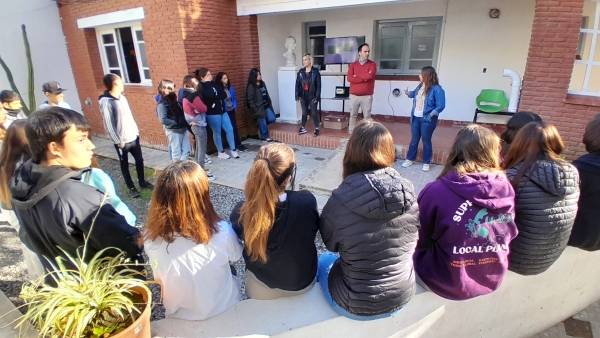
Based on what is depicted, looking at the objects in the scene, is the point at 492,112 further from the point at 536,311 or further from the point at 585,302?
the point at 536,311

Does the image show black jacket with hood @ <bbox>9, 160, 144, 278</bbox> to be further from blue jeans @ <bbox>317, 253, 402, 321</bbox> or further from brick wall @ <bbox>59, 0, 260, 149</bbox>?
brick wall @ <bbox>59, 0, 260, 149</bbox>

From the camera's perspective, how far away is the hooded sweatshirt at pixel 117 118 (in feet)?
13.2

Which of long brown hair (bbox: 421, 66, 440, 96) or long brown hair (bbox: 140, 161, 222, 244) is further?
long brown hair (bbox: 421, 66, 440, 96)

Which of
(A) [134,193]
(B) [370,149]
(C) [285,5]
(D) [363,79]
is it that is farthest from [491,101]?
(A) [134,193]

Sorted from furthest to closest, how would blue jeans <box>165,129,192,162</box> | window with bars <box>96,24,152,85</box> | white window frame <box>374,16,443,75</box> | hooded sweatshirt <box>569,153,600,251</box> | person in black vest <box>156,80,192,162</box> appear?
window with bars <box>96,24,152,85</box>, white window frame <box>374,16,443,75</box>, blue jeans <box>165,129,192,162</box>, person in black vest <box>156,80,192,162</box>, hooded sweatshirt <box>569,153,600,251</box>

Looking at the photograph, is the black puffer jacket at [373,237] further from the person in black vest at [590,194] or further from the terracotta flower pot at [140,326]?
the person in black vest at [590,194]

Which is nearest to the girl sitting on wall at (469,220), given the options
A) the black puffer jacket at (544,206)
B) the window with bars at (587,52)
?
the black puffer jacket at (544,206)

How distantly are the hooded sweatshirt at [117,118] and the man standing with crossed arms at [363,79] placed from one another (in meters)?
3.69

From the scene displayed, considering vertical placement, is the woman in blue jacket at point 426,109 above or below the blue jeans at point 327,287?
above

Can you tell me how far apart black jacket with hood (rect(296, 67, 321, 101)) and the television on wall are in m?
0.89

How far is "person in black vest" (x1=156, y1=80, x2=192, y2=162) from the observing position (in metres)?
4.52

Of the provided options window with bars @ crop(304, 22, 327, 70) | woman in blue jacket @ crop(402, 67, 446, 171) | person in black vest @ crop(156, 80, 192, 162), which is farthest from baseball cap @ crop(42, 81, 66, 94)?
window with bars @ crop(304, 22, 327, 70)

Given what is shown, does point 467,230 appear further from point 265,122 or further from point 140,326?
point 265,122

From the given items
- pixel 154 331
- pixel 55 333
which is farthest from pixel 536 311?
pixel 55 333
